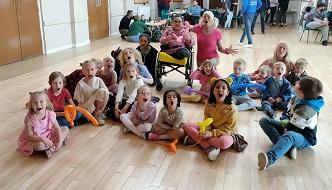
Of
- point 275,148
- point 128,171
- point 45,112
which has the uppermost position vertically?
point 45,112

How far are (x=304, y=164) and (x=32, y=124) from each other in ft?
7.44

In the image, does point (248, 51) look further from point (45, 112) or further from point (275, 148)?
point (45, 112)

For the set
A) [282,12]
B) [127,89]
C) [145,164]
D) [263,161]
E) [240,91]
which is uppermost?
[282,12]

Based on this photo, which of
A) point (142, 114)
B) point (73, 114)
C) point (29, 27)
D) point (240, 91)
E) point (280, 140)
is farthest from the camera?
point (29, 27)

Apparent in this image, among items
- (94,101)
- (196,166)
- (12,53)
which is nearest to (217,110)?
(196,166)

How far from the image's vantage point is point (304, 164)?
262 centimetres

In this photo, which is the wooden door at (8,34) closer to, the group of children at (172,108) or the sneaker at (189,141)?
the group of children at (172,108)

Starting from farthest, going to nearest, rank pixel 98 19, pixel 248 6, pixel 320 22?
pixel 98 19 < pixel 320 22 < pixel 248 6

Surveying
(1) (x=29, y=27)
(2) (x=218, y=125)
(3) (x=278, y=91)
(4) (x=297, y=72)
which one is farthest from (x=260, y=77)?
(1) (x=29, y=27)

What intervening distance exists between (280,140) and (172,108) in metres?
0.96

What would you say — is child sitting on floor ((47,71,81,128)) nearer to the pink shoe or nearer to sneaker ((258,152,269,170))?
the pink shoe

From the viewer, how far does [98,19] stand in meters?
9.59

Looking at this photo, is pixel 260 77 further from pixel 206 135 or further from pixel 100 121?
pixel 100 121

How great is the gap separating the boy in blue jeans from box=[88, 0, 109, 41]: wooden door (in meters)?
7.54
